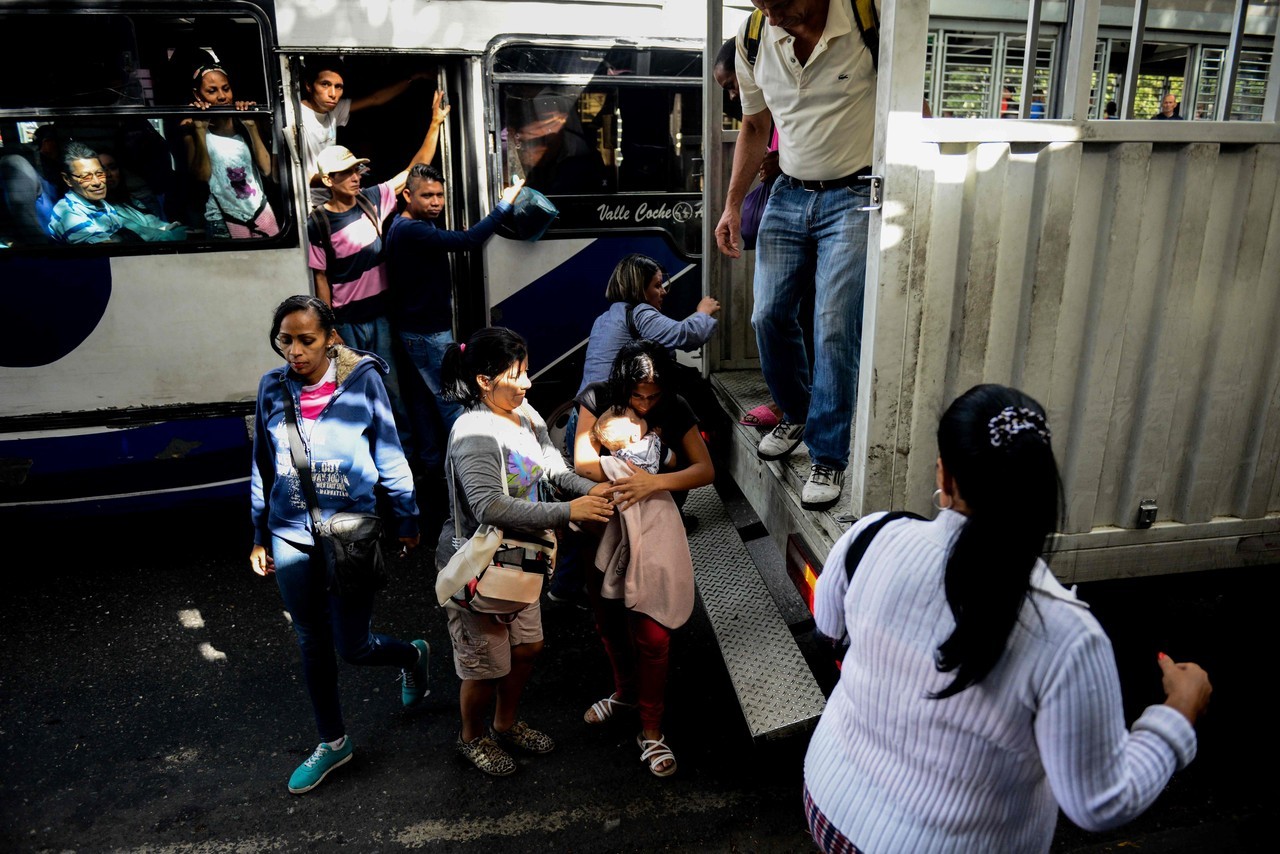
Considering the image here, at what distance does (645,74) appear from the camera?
16.5ft

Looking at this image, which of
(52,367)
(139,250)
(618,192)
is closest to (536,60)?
(618,192)

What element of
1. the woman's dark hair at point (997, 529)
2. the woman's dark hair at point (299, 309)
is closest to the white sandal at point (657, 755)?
the woman's dark hair at point (299, 309)

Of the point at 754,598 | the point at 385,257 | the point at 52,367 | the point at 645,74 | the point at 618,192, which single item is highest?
the point at 645,74

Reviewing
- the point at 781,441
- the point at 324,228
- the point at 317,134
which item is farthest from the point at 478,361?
the point at 317,134

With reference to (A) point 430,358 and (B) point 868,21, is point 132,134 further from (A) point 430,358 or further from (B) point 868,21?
(B) point 868,21

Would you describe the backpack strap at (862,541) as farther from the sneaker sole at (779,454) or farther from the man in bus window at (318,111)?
the man in bus window at (318,111)

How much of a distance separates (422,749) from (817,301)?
2121 millimetres

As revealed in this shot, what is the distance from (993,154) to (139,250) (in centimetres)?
402

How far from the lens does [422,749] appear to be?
325cm

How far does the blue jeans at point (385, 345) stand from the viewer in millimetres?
5180

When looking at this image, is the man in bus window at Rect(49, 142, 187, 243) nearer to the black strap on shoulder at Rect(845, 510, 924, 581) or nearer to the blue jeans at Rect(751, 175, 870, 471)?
the blue jeans at Rect(751, 175, 870, 471)

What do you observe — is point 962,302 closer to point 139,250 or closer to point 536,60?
point 536,60

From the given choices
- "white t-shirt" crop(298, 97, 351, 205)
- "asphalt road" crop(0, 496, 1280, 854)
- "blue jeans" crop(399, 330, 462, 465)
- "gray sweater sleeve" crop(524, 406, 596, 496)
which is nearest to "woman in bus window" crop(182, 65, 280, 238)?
"white t-shirt" crop(298, 97, 351, 205)

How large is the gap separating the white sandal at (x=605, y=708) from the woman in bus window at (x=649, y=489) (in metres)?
0.17
